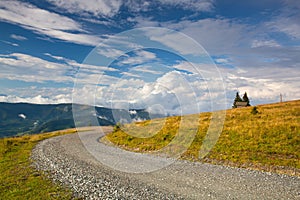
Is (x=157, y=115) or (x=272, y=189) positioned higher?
(x=157, y=115)

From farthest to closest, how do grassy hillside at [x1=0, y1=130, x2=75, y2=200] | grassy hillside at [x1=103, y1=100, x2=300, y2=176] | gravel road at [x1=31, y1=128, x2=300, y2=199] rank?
1. grassy hillside at [x1=103, y1=100, x2=300, y2=176]
2. gravel road at [x1=31, y1=128, x2=300, y2=199]
3. grassy hillside at [x1=0, y1=130, x2=75, y2=200]

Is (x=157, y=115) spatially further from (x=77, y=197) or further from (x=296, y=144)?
(x=296, y=144)

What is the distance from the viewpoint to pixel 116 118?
53.6 ft

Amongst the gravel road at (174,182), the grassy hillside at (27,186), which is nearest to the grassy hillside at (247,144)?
the gravel road at (174,182)

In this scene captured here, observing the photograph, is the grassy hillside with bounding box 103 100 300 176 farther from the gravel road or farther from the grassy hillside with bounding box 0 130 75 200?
the grassy hillside with bounding box 0 130 75 200

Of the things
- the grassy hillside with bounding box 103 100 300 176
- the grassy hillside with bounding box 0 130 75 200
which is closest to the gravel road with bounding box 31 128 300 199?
the grassy hillside with bounding box 0 130 75 200

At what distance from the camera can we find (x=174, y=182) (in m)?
14.6

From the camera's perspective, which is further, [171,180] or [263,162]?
[263,162]

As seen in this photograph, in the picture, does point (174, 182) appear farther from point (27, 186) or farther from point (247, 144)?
point (247, 144)

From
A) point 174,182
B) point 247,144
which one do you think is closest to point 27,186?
point 174,182

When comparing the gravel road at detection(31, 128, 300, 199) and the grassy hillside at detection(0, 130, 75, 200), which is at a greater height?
the grassy hillside at detection(0, 130, 75, 200)

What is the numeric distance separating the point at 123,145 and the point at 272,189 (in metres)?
22.6

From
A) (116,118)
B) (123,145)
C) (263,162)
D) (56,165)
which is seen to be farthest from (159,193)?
(123,145)

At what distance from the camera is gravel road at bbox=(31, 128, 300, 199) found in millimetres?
12259
